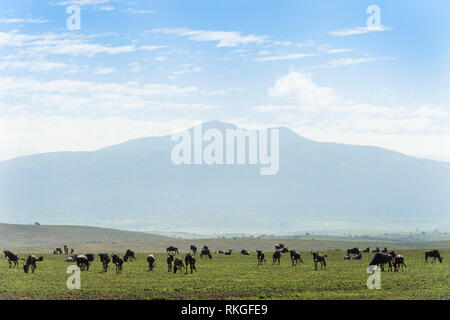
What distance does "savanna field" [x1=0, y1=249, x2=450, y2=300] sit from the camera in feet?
134

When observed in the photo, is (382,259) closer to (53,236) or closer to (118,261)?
(118,261)

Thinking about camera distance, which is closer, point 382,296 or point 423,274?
point 382,296

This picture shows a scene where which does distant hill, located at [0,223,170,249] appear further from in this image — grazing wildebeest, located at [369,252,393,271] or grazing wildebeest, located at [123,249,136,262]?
grazing wildebeest, located at [369,252,393,271]

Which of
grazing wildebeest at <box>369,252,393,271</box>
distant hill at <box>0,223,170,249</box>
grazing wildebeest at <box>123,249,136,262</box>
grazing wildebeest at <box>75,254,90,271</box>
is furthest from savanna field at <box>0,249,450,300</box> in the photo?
distant hill at <box>0,223,170,249</box>

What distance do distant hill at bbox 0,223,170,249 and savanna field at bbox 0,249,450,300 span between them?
109 m

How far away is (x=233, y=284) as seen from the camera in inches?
1849

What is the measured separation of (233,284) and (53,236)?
5511 inches

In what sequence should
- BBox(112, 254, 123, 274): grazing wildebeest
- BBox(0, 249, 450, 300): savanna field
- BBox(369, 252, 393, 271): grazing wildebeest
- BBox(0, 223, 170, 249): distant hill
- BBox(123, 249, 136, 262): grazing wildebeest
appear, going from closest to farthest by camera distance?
BBox(0, 249, 450, 300): savanna field
BBox(112, 254, 123, 274): grazing wildebeest
BBox(369, 252, 393, 271): grazing wildebeest
BBox(123, 249, 136, 262): grazing wildebeest
BBox(0, 223, 170, 249): distant hill
